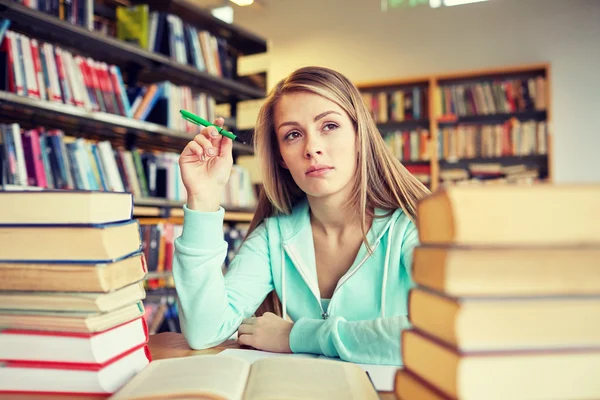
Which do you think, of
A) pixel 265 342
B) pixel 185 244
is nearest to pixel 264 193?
pixel 185 244

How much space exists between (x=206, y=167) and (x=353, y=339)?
0.48 metres

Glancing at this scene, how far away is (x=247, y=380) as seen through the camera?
52 cm

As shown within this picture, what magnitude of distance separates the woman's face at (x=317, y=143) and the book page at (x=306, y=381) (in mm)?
661

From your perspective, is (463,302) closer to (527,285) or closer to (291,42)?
(527,285)

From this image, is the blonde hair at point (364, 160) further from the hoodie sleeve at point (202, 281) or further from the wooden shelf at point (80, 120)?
the wooden shelf at point (80, 120)

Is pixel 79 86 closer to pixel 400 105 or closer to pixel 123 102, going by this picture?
pixel 123 102

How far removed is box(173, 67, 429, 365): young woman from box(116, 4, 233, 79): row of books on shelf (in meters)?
1.73

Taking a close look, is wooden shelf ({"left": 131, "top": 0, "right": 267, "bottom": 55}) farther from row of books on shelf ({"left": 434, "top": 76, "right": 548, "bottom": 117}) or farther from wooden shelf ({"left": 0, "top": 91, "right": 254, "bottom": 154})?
row of books on shelf ({"left": 434, "top": 76, "right": 548, "bottom": 117})

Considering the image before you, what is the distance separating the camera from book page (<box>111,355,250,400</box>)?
1.47 feet

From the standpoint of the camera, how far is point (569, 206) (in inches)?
14.2

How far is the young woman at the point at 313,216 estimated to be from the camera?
102 cm

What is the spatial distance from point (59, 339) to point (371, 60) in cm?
477

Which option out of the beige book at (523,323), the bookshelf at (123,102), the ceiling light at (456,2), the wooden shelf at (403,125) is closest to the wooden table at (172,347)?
the beige book at (523,323)

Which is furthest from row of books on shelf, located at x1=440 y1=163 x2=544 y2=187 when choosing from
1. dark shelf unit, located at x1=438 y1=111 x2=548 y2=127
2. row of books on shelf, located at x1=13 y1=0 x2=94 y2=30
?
row of books on shelf, located at x1=13 y1=0 x2=94 y2=30
